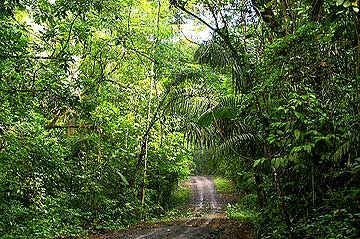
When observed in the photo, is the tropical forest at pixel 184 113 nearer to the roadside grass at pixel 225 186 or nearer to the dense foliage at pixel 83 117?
the dense foliage at pixel 83 117

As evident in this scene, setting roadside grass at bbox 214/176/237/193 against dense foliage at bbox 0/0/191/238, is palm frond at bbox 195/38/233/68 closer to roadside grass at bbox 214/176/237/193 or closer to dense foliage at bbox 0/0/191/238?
dense foliage at bbox 0/0/191/238

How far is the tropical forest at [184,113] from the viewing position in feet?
17.9

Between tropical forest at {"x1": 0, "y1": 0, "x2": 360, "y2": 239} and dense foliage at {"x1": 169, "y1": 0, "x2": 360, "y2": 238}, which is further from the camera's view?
tropical forest at {"x1": 0, "y1": 0, "x2": 360, "y2": 239}

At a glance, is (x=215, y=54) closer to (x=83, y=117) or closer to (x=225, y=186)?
(x=83, y=117)

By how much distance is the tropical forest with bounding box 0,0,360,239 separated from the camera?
17.9ft

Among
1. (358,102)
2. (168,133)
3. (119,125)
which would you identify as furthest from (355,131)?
(168,133)

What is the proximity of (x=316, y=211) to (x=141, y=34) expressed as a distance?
9.75m

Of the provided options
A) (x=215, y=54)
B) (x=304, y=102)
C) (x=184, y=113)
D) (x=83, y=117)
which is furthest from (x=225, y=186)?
(x=304, y=102)

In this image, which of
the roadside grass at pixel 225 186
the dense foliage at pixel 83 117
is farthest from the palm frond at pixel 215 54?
the roadside grass at pixel 225 186

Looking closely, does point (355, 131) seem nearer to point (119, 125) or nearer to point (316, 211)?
point (316, 211)

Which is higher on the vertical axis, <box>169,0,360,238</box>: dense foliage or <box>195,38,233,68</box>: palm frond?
<box>195,38,233,68</box>: palm frond

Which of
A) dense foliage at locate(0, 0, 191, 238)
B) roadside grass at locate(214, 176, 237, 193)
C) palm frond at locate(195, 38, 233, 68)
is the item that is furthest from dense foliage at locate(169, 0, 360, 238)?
roadside grass at locate(214, 176, 237, 193)

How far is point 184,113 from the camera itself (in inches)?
383

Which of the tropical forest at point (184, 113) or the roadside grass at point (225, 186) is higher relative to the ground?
the tropical forest at point (184, 113)
